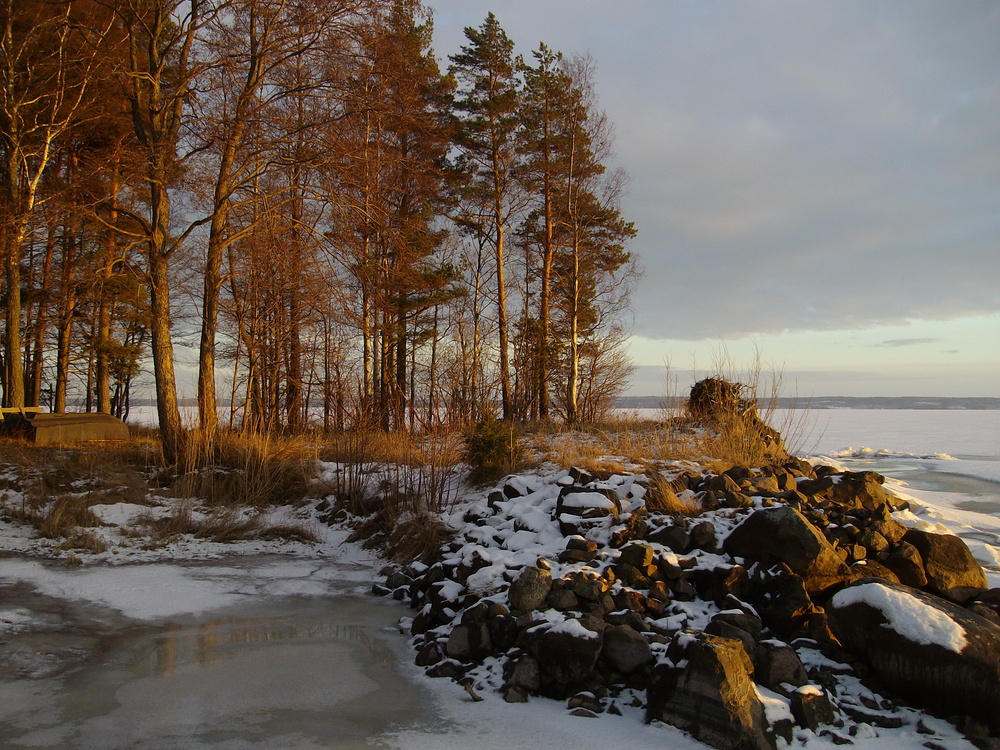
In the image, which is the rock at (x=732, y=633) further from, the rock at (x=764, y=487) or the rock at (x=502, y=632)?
the rock at (x=764, y=487)

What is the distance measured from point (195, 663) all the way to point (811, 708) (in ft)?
13.2

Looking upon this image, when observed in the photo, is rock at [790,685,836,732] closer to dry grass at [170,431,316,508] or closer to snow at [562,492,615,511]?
snow at [562,492,615,511]

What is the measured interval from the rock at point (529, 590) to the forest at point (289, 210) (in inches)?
158

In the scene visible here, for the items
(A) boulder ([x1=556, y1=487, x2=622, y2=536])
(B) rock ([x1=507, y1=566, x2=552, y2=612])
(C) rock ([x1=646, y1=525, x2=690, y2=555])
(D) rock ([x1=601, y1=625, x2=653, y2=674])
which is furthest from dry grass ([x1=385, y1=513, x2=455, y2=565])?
(D) rock ([x1=601, y1=625, x2=653, y2=674])

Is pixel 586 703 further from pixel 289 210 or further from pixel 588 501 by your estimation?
pixel 289 210

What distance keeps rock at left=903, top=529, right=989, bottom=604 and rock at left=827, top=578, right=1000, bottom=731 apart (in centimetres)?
138

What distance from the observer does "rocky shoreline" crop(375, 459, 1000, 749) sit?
3785 millimetres

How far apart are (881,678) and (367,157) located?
10.5m

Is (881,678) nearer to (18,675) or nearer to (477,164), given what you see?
(18,675)

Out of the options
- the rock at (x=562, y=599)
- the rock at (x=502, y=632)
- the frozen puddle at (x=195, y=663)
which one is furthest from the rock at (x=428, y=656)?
the rock at (x=562, y=599)

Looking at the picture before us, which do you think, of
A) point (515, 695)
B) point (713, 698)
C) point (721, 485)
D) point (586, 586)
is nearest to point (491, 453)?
point (721, 485)

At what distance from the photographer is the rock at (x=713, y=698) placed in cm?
353

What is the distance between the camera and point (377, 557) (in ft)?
25.2

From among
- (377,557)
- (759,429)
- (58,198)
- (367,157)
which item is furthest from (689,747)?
(58,198)
